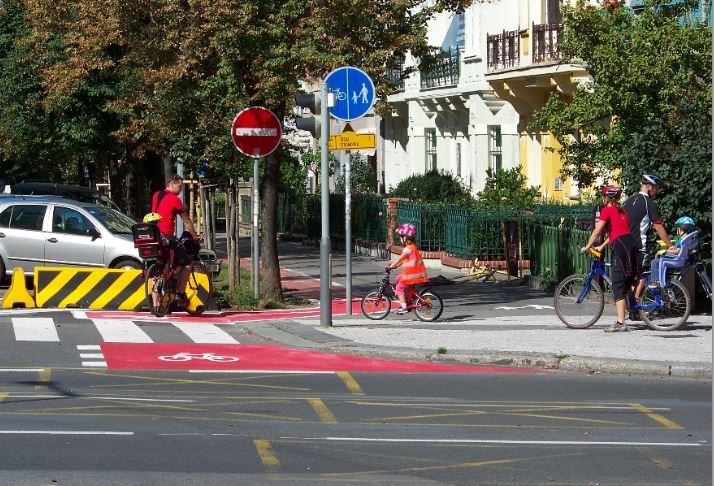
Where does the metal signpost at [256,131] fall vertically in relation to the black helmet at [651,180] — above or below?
above

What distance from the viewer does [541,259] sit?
24828 millimetres

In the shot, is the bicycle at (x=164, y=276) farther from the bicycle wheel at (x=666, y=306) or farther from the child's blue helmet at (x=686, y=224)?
the child's blue helmet at (x=686, y=224)

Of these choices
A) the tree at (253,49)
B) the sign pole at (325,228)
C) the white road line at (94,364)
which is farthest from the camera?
the tree at (253,49)

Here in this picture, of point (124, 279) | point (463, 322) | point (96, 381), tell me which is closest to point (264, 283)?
point (124, 279)

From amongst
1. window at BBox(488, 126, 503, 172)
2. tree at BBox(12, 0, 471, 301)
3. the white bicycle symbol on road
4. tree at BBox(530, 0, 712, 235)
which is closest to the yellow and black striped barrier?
tree at BBox(12, 0, 471, 301)

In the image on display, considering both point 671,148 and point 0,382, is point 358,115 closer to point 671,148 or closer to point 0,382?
point 671,148

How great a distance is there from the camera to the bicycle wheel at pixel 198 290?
19.5 meters

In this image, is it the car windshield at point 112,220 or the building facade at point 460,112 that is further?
the building facade at point 460,112

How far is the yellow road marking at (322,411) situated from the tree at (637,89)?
8528 mm

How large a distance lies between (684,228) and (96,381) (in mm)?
7671

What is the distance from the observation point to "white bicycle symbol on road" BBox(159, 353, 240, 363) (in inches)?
576

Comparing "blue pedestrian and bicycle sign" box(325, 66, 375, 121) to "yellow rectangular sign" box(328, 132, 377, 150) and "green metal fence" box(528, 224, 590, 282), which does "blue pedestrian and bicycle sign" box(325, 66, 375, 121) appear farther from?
"green metal fence" box(528, 224, 590, 282)

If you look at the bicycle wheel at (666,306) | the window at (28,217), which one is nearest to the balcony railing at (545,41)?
the window at (28,217)

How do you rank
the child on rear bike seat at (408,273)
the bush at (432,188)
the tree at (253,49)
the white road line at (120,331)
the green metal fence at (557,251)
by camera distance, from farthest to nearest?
the bush at (432,188) < the green metal fence at (557,251) < the tree at (253,49) < the child on rear bike seat at (408,273) < the white road line at (120,331)
